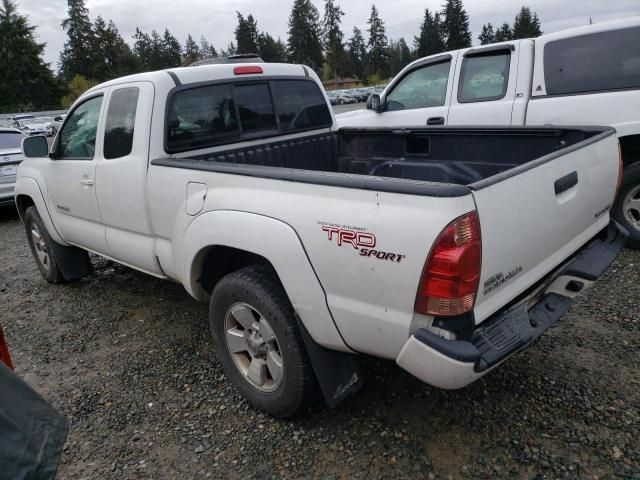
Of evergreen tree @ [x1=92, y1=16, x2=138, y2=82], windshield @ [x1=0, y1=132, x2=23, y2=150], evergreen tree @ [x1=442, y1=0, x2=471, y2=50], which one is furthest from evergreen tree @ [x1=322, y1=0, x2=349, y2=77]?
windshield @ [x1=0, y1=132, x2=23, y2=150]

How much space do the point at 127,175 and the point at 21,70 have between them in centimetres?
6388

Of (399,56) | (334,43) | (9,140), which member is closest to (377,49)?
(334,43)

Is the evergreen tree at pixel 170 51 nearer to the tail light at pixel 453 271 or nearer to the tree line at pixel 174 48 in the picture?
the tree line at pixel 174 48

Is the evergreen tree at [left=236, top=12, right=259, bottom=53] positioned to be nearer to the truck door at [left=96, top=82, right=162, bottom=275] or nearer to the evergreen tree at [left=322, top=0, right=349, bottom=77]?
the evergreen tree at [left=322, top=0, right=349, bottom=77]

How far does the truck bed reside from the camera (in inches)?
125

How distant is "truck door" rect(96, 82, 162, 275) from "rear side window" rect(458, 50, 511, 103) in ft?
12.0

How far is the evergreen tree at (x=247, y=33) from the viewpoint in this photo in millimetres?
82312

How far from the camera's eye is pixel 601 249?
9.26 feet

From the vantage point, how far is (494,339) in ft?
6.70

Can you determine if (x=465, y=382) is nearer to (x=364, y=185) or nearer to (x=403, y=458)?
(x=403, y=458)

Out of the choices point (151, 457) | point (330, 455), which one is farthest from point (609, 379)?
point (151, 457)

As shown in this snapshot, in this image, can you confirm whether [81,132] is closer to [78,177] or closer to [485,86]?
[78,177]

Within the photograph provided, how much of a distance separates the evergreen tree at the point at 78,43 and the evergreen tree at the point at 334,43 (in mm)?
36266

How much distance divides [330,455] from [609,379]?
5.48 feet
